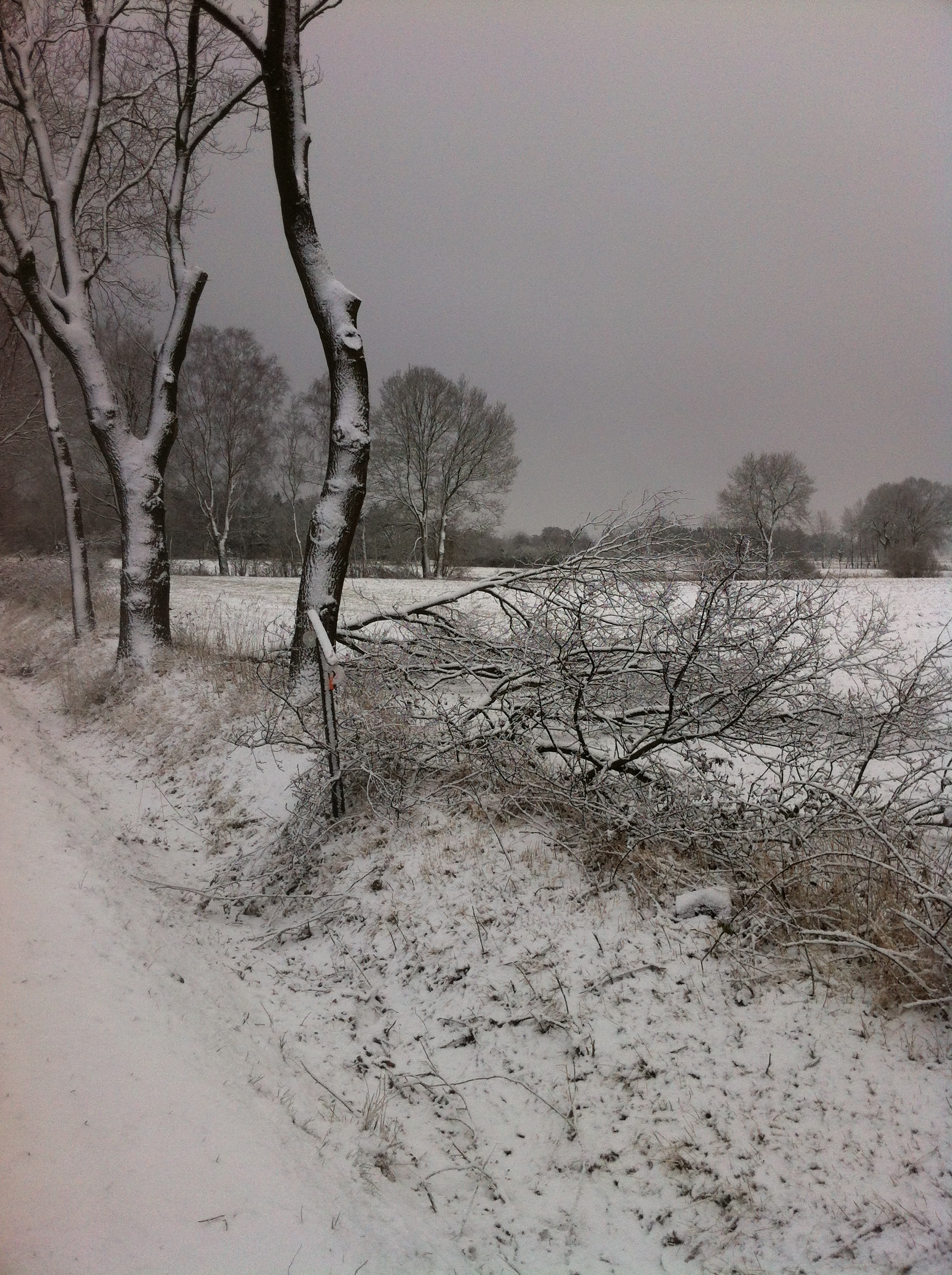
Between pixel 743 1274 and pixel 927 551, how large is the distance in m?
3.87

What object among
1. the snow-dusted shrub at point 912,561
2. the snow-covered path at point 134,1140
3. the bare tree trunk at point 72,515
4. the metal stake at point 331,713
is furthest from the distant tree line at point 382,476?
the snow-covered path at point 134,1140

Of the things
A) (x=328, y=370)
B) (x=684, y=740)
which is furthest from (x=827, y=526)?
(x=328, y=370)

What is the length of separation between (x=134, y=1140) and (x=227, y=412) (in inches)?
696

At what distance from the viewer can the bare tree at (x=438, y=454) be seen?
459 inches

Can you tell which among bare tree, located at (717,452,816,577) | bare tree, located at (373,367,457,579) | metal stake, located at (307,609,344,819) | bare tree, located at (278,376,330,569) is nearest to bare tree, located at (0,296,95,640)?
bare tree, located at (278,376,330,569)

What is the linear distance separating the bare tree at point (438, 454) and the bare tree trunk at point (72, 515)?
17.9 feet

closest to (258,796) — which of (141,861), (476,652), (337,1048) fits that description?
(141,861)

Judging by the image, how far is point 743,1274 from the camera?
1.95 m

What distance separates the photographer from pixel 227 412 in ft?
55.0

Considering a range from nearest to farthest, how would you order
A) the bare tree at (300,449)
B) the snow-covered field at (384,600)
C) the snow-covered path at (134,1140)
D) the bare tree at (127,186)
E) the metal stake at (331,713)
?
the snow-covered path at (134,1140), the metal stake at (331,713), the snow-covered field at (384,600), the bare tree at (127,186), the bare tree at (300,449)

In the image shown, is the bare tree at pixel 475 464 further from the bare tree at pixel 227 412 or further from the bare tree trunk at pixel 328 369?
the bare tree at pixel 227 412

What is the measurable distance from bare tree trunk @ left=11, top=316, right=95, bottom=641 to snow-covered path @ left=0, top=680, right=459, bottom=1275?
9.14 meters

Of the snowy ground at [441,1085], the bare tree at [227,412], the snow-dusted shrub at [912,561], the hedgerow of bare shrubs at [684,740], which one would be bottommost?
the snowy ground at [441,1085]

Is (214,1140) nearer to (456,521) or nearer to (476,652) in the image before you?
(476,652)
